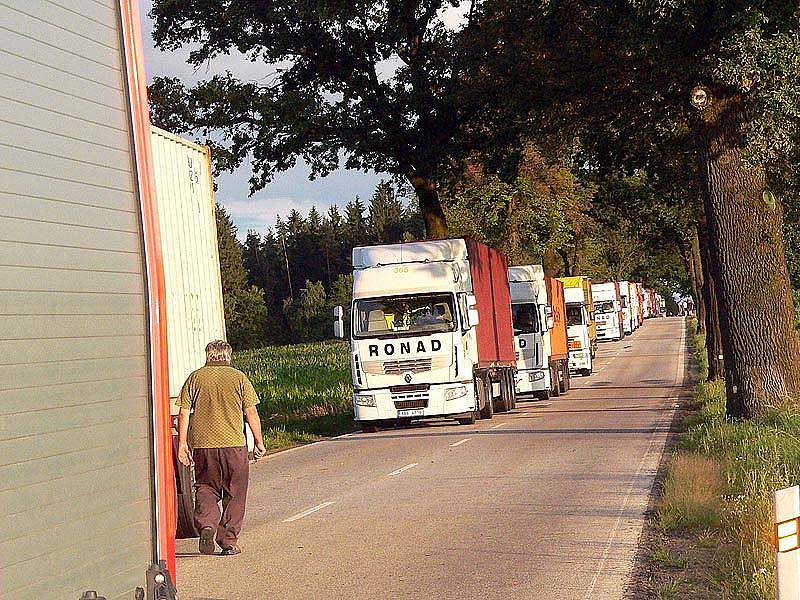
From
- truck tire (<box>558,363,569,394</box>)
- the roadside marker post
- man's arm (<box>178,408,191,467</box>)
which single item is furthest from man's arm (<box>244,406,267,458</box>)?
truck tire (<box>558,363,569,394</box>)

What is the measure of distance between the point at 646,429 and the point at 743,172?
5.13 meters

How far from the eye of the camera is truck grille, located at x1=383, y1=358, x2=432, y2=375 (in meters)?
25.6

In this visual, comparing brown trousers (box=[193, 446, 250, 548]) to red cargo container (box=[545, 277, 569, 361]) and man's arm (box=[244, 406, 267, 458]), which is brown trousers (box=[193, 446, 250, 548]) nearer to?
man's arm (box=[244, 406, 267, 458])

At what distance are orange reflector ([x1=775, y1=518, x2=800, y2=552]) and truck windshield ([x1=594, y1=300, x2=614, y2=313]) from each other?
68.9 metres

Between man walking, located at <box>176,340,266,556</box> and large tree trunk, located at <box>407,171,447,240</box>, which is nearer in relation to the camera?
man walking, located at <box>176,340,266,556</box>

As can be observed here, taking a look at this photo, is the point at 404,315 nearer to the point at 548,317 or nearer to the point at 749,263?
the point at 749,263

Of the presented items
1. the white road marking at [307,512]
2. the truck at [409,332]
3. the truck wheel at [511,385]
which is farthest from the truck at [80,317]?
the truck wheel at [511,385]

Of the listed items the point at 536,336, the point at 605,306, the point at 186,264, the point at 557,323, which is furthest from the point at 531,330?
the point at 605,306

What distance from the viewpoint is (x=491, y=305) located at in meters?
29.6

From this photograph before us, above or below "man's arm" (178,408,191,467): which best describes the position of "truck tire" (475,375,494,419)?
below

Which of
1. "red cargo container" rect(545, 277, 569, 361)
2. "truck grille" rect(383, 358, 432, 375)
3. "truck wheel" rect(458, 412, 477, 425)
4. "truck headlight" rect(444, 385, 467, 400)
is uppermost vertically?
"red cargo container" rect(545, 277, 569, 361)

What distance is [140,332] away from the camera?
15.4ft

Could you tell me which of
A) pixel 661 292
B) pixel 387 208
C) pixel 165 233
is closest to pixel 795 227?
pixel 165 233

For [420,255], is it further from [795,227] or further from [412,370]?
[795,227]
